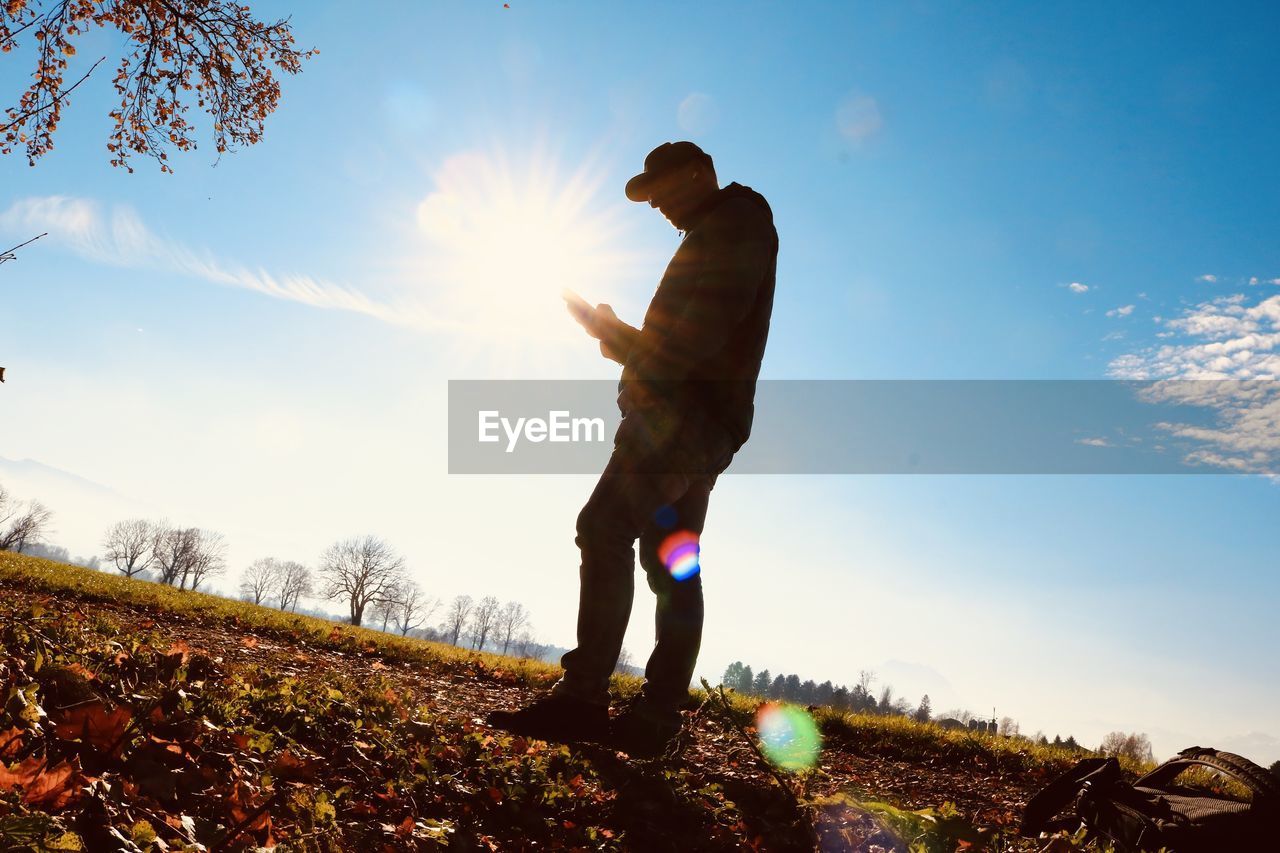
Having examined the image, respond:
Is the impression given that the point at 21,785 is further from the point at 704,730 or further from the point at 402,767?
the point at 704,730

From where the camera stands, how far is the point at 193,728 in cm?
202

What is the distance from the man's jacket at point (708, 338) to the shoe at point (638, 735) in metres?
1.27

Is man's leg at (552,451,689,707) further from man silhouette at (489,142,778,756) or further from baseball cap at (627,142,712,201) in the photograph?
baseball cap at (627,142,712,201)

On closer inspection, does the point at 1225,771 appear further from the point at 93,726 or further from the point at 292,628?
the point at 292,628

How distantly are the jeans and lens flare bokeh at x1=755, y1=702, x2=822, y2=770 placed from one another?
1087 millimetres

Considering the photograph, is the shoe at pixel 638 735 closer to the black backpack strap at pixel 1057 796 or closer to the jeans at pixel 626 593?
the jeans at pixel 626 593

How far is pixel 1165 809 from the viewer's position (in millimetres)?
2268

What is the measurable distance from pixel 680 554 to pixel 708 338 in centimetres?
116

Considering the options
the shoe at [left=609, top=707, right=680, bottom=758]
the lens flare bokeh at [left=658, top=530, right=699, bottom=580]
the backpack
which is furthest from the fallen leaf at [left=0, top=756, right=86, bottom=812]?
the backpack

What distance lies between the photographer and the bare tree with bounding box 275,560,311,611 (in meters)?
133

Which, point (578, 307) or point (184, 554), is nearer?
point (578, 307)

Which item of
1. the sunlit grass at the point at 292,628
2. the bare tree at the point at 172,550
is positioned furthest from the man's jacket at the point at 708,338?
the bare tree at the point at 172,550

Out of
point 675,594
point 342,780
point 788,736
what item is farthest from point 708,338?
point 788,736

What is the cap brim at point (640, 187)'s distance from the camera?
11.4 feet
